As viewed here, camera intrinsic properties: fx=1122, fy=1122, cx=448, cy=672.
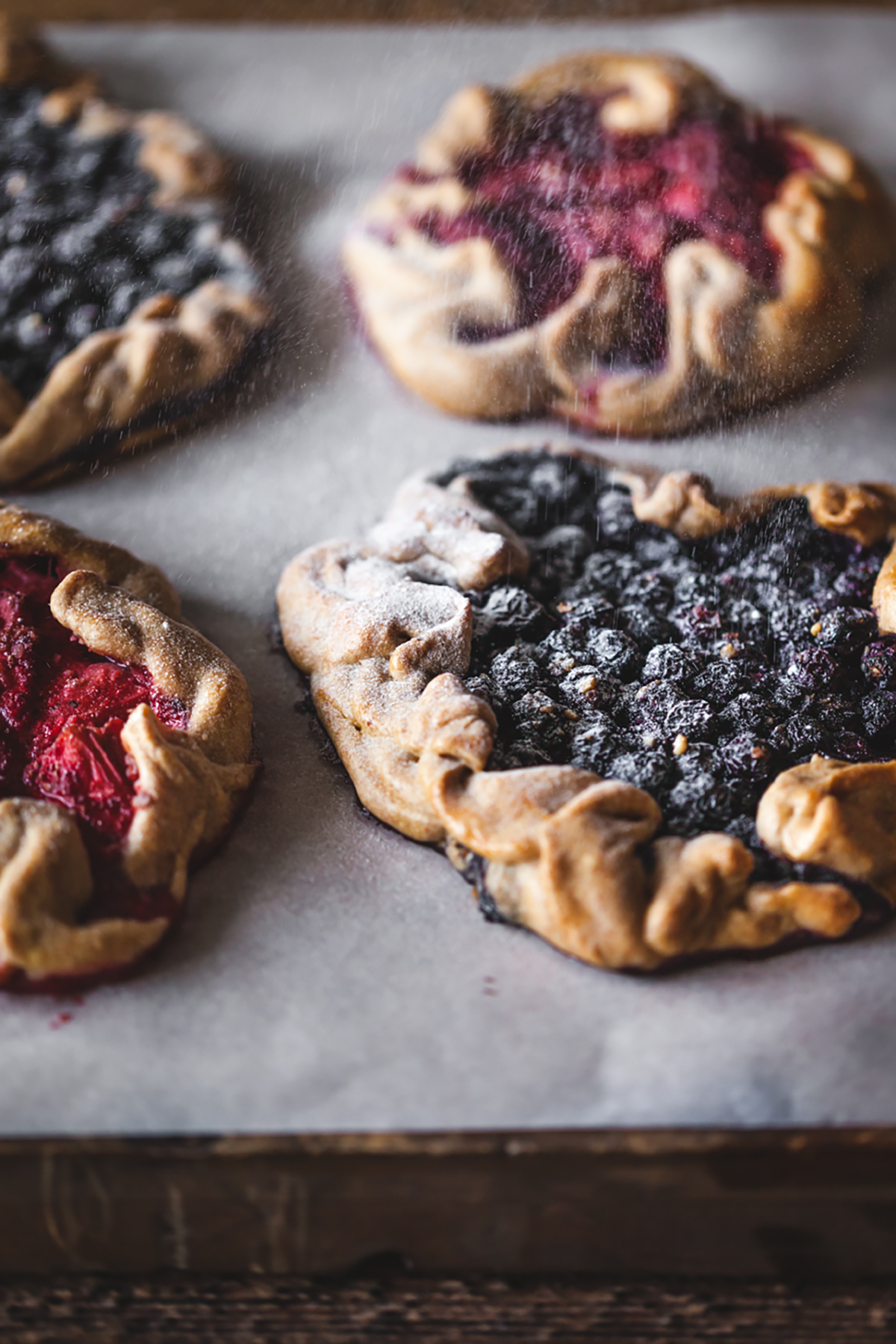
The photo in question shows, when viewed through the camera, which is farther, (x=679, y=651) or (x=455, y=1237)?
(x=679, y=651)

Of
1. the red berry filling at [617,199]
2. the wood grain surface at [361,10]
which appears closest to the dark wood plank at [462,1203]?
Result: the red berry filling at [617,199]

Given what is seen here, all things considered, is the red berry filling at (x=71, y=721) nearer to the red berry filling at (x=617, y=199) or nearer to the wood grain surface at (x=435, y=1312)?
the wood grain surface at (x=435, y=1312)

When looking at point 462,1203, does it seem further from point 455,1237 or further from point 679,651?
point 679,651

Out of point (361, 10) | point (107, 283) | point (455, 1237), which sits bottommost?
point (455, 1237)

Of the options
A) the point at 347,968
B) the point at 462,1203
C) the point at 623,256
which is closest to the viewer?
the point at 462,1203

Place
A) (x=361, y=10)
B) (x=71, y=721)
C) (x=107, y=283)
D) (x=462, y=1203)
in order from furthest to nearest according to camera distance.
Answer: (x=361, y=10) → (x=107, y=283) → (x=71, y=721) → (x=462, y=1203)

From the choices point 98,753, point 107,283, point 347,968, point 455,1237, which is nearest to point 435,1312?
point 455,1237

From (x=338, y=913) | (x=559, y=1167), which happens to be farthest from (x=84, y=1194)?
(x=559, y=1167)
